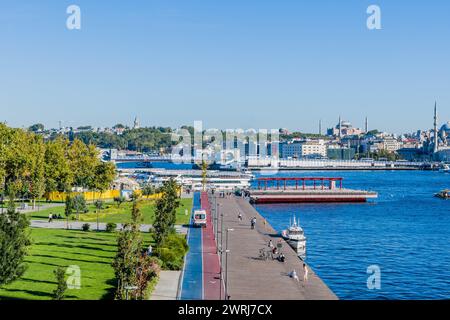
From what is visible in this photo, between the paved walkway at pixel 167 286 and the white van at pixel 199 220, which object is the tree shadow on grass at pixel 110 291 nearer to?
the paved walkway at pixel 167 286

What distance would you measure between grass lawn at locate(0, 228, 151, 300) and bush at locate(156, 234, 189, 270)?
269 centimetres

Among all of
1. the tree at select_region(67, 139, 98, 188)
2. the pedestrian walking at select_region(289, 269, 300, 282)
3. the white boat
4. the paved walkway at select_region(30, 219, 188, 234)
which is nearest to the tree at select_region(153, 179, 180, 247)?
the paved walkway at select_region(30, 219, 188, 234)

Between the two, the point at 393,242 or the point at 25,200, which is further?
the point at 25,200

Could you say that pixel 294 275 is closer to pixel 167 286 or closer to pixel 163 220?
pixel 167 286

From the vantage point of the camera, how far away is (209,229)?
47594 millimetres

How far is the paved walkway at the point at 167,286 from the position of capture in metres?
24.7

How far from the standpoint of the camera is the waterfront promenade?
2614 centimetres

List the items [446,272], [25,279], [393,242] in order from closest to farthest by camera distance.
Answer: [25,279]
[446,272]
[393,242]

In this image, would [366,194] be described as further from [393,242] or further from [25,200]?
[25,200]

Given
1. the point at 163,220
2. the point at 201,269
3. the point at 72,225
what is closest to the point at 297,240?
the point at 163,220

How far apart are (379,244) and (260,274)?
2082 cm

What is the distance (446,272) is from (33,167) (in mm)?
39315
